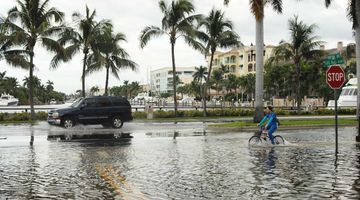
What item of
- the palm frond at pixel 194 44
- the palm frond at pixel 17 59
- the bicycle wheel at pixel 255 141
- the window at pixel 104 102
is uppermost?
the palm frond at pixel 194 44

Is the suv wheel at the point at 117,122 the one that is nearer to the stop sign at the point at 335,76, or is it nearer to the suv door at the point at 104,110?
the suv door at the point at 104,110

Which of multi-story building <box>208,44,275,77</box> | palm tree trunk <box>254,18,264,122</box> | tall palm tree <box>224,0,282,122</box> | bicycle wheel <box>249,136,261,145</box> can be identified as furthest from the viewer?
multi-story building <box>208,44,275,77</box>

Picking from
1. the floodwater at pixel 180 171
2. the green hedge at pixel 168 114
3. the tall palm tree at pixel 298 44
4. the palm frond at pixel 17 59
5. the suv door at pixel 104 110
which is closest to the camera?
the floodwater at pixel 180 171

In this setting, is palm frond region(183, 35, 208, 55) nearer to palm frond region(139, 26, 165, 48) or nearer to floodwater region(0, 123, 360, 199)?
palm frond region(139, 26, 165, 48)

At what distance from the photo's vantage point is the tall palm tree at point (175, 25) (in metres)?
38.8

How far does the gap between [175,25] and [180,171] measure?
96.2ft

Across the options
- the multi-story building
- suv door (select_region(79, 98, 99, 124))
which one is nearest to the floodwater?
suv door (select_region(79, 98, 99, 124))

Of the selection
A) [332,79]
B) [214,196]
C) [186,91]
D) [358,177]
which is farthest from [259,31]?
[186,91]

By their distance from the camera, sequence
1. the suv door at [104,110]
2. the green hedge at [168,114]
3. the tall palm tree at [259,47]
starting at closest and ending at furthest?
the tall palm tree at [259,47] < the suv door at [104,110] < the green hedge at [168,114]

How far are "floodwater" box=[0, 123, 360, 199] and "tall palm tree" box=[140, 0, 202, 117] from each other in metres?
22.5

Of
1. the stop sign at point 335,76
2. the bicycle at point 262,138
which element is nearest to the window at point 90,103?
the bicycle at point 262,138

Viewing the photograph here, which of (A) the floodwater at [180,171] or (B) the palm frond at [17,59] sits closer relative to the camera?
(A) the floodwater at [180,171]

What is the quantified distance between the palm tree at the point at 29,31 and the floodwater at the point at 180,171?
63.4ft

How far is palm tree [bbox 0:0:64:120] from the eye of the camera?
35094 millimetres
